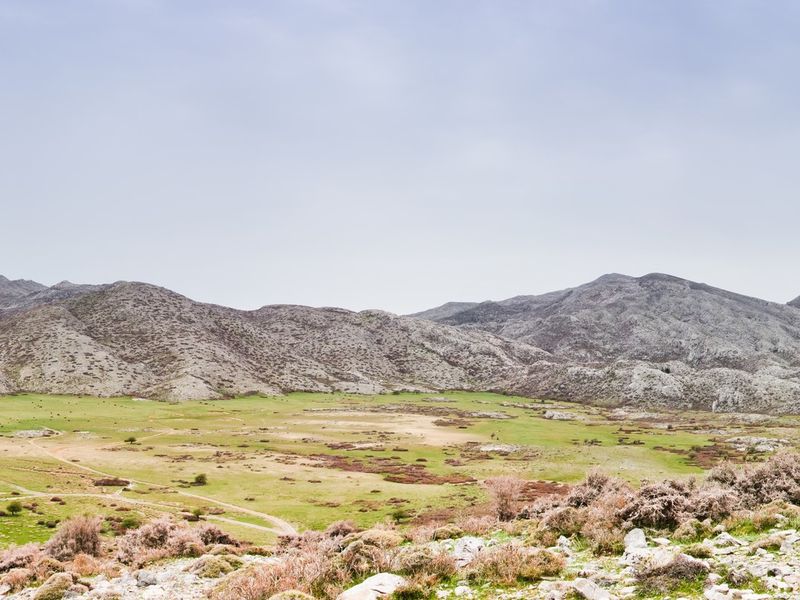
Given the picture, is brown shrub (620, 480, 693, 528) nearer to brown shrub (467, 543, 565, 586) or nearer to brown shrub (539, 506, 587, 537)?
brown shrub (539, 506, 587, 537)

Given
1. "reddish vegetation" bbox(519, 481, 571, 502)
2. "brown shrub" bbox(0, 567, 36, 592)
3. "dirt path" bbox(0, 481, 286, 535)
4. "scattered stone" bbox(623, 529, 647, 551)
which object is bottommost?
"dirt path" bbox(0, 481, 286, 535)

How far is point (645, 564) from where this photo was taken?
14.5m

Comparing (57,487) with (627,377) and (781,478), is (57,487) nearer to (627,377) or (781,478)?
(781,478)

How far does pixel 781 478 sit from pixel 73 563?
103 feet

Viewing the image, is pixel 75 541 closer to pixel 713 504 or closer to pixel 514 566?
pixel 514 566

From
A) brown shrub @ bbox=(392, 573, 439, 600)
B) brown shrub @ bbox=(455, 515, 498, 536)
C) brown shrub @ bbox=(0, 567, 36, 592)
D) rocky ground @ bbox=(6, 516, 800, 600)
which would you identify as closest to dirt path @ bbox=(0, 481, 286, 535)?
brown shrub @ bbox=(455, 515, 498, 536)

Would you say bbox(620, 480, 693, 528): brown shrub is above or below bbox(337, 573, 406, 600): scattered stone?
above

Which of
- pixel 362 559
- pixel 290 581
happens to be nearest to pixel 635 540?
pixel 362 559

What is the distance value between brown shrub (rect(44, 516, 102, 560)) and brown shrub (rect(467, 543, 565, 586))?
850 inches

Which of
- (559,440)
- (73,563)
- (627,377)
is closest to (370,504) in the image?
(73,563)

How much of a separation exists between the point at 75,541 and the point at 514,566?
23.9 meters

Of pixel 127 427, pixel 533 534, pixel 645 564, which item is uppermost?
pixel 645 564

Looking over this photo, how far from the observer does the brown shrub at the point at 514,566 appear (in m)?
15.6

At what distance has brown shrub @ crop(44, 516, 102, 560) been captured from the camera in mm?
26891
